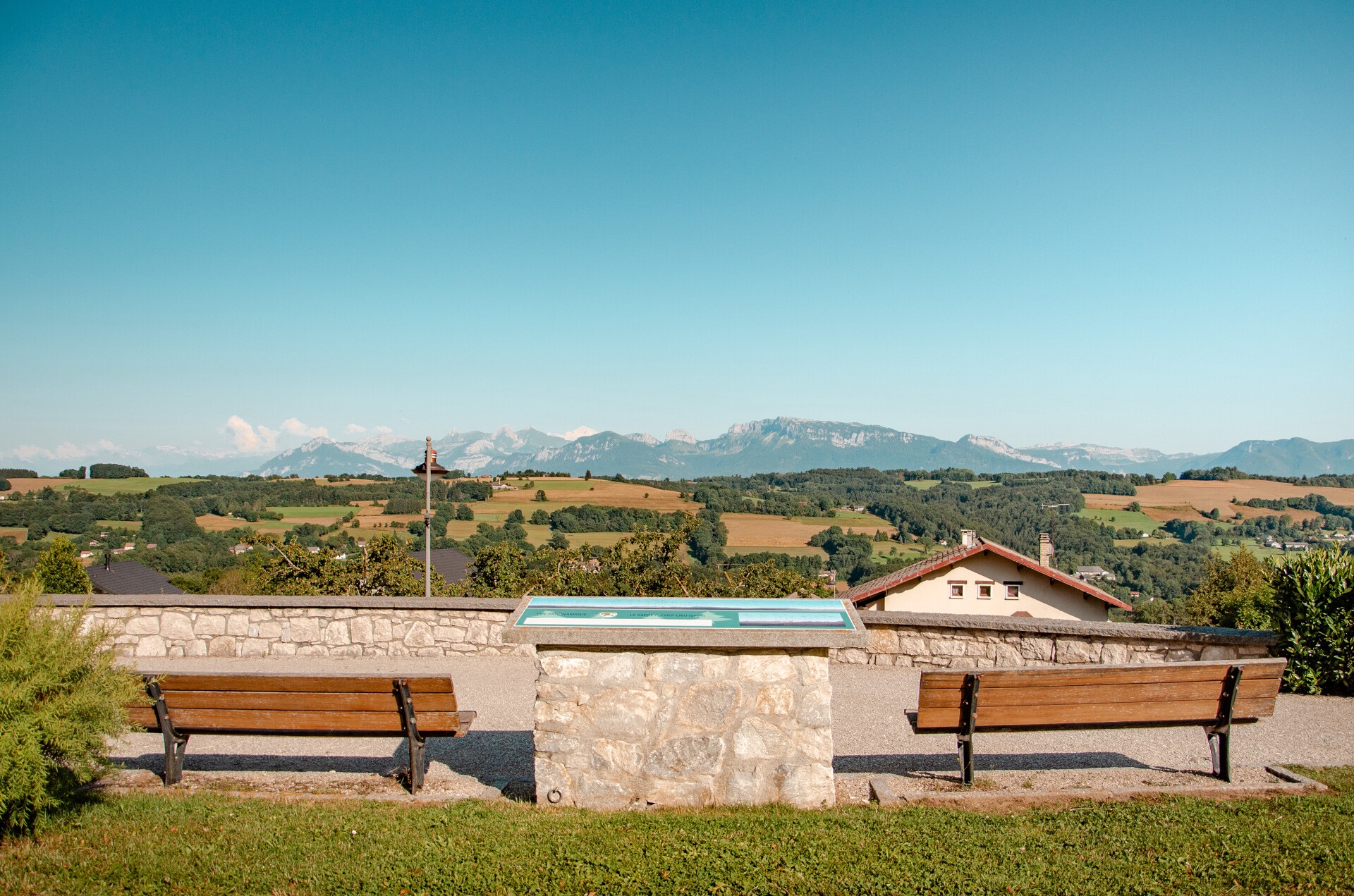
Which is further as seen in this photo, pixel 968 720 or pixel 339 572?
pixel 339 572

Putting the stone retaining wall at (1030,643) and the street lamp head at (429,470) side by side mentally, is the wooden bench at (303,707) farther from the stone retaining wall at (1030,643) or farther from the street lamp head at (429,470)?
the street lamp head at (429,470)

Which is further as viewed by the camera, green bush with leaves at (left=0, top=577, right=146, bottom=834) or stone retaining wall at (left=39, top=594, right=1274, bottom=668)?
stone retaining wall at (left=39, top=594, right=1274, bottom=668)

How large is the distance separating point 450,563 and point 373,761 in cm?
1909

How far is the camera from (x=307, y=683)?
4.40 m

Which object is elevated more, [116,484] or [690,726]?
[690,726]

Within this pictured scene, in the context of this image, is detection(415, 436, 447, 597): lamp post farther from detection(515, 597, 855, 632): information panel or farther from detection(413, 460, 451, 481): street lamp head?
detection(515, 597, 855, 632): information panel

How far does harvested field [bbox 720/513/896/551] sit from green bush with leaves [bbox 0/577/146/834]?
3960cm

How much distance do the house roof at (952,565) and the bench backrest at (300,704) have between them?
13858 mm

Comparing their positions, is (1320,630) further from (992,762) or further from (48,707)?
(48,707)

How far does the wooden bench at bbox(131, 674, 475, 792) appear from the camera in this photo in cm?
439

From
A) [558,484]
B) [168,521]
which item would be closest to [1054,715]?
[168,521]

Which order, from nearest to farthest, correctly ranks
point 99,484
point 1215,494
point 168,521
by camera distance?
1. point 168,521
2. point 99,484
3. point 1215,494

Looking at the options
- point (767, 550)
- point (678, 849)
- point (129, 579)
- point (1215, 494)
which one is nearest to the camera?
point (678, 849)

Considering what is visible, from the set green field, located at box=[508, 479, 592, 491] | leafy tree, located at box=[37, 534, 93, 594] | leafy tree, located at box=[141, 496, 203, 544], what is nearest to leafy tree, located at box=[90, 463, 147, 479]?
leafy tree, located at box=[141, 496, 203, 544]
